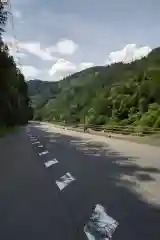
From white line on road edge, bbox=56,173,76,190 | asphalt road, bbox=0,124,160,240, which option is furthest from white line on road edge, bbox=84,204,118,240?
white line on road edge, bbox=56,173,76,190

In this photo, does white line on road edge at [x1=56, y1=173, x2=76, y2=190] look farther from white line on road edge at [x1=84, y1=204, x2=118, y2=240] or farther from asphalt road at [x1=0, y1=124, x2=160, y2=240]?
white line on road edge at [x1=84, y1=204, x2=118, y2=240]

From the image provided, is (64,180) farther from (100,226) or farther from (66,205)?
(100,226)

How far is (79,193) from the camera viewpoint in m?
9.12

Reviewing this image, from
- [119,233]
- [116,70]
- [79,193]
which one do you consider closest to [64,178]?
[79,193]

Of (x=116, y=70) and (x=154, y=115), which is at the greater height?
(x=116, y=70)

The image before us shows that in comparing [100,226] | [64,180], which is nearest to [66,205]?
[100,226]

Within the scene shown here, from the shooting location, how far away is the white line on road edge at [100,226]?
227 inches

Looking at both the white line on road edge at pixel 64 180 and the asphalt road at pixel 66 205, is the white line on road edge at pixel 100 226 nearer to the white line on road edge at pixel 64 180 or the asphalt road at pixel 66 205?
the asphalt road at pixel 66 205

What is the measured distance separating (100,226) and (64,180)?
4870mm

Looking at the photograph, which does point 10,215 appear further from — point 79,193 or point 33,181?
point 33,181

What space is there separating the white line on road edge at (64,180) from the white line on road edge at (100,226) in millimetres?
2954

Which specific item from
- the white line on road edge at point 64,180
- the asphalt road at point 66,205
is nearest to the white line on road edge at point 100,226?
the asphalt road at point 66,205

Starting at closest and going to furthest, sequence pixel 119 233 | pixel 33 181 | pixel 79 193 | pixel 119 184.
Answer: pixel 119 233, pixel 79 193, pixel 119 184, pixel 33 181

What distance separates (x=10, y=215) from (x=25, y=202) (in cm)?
110
